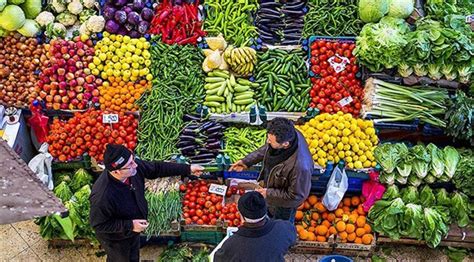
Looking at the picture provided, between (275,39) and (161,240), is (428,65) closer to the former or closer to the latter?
(275,39)

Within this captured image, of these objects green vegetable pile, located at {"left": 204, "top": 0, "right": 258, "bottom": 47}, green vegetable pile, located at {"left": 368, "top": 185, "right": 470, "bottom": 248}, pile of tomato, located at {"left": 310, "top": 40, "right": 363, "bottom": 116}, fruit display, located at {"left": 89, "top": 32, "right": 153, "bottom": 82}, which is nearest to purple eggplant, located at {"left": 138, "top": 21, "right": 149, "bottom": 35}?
fruit display, located at {"left": 89, "top": 32, "right": 153, "bottom": 82}

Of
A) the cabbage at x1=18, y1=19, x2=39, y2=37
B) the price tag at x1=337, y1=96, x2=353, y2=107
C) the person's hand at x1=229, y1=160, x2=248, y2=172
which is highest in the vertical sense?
the cabbage at x1=18, y1=19, x2=39, y2=37

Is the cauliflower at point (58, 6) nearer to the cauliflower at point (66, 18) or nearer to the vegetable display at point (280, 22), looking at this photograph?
the cauliflower at point (66, 18)

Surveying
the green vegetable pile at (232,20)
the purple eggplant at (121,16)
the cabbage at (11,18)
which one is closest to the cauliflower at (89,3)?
the purple eggplant at (121,16)

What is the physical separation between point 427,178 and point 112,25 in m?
3.92

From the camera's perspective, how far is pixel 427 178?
5.68 metres

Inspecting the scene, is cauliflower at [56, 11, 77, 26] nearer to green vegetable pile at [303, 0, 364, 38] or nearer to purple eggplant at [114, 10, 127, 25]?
purple eggplant at [114, 10, 127, 25]

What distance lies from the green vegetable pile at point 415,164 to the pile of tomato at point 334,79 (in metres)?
0.70

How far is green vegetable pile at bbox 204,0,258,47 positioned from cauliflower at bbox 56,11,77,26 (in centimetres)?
162

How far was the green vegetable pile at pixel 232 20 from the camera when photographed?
6711 mm

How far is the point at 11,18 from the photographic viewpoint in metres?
6.54

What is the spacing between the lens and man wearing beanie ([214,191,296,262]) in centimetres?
371

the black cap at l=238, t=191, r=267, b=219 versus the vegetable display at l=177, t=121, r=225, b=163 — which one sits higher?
the black cap at l=238, t=191, r=267, b=219

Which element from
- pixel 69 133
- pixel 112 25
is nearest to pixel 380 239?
pixel 69 133
